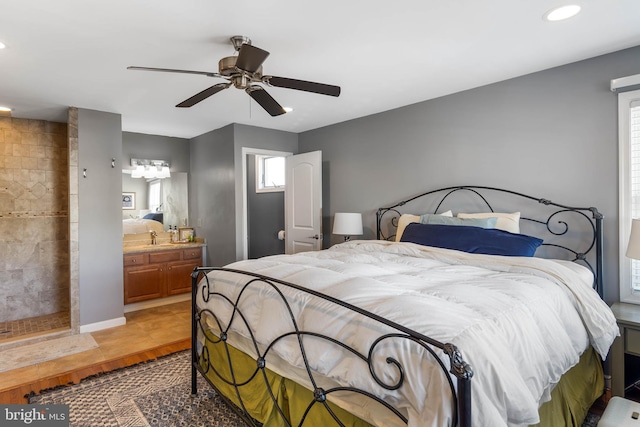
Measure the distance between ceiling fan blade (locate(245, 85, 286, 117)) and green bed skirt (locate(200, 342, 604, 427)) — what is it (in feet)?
5.46

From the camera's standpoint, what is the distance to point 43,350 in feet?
11.0

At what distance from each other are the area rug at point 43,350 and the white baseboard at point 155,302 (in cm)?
90

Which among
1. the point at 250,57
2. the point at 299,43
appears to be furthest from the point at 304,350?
the point at 299,43

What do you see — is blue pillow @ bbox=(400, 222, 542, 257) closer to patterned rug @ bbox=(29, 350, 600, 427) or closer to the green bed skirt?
the green bed skirt

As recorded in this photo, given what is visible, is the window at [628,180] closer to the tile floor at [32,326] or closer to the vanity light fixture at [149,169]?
the tile floor at [32,326]

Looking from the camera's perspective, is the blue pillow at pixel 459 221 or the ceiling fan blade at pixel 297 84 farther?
the blue pillow at pixel 459 221

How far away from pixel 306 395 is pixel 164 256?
385 centimetres

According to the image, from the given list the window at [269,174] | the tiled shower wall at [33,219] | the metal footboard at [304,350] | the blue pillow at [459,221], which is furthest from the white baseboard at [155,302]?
the blue pillow at [459,221]

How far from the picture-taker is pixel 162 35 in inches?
87.8

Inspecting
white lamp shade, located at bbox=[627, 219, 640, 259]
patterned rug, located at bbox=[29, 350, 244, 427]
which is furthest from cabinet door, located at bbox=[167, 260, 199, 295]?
white lamp shade, located at bbox=[627, 219, 640, 259]

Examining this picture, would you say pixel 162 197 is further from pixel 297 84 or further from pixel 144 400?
pixel 297 84

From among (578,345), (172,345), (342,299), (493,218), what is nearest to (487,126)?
(493,218)

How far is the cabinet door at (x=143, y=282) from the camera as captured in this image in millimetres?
4521

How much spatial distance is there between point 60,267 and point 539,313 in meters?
5.17
